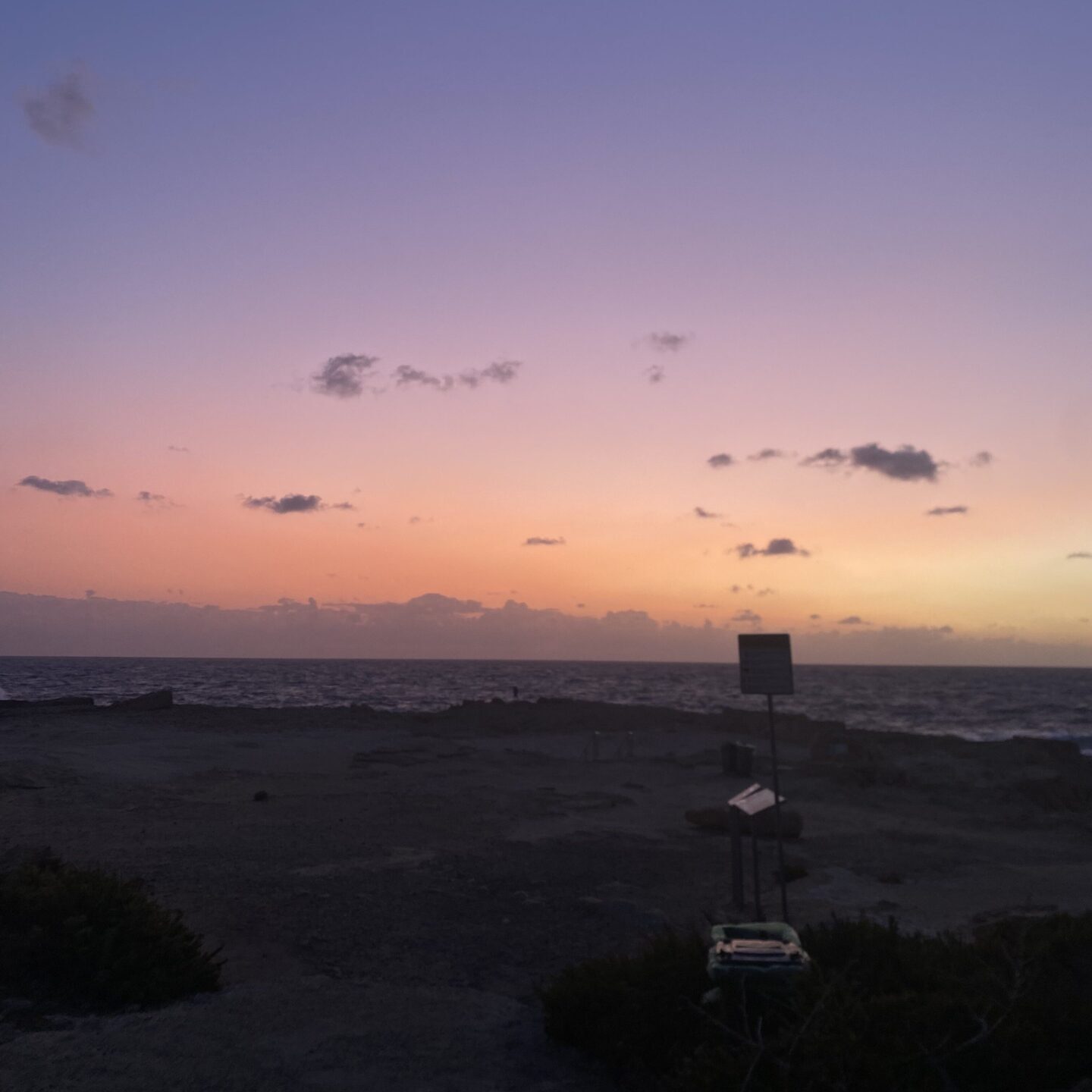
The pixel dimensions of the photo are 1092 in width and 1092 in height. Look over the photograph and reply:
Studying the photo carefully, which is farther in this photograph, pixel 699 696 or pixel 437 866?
pixel 699 696

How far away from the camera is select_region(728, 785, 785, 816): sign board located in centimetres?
898

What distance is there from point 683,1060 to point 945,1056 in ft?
4.73

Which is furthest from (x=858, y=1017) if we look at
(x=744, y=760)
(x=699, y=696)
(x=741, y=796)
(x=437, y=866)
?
(x=699, y=696)

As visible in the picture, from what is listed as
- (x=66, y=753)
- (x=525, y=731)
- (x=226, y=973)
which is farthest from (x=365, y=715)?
(x=226, y=973)

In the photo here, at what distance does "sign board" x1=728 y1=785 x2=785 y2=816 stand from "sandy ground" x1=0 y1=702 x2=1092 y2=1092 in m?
1.41

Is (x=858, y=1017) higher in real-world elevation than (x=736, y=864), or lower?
higher

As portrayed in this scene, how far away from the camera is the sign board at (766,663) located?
10016 mm

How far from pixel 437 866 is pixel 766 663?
196 inches

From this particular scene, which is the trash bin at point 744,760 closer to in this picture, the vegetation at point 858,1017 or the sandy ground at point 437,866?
the sandy ground at point 437,866

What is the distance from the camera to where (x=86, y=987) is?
265 inches

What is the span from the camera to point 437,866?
1195 centimetres

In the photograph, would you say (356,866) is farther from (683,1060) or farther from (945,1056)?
(945,1056)

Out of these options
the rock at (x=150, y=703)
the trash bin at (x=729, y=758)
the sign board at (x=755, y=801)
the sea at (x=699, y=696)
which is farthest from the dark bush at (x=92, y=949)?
the sea at (x=699, y=696)

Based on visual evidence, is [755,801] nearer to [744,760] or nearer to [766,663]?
[766,663]
